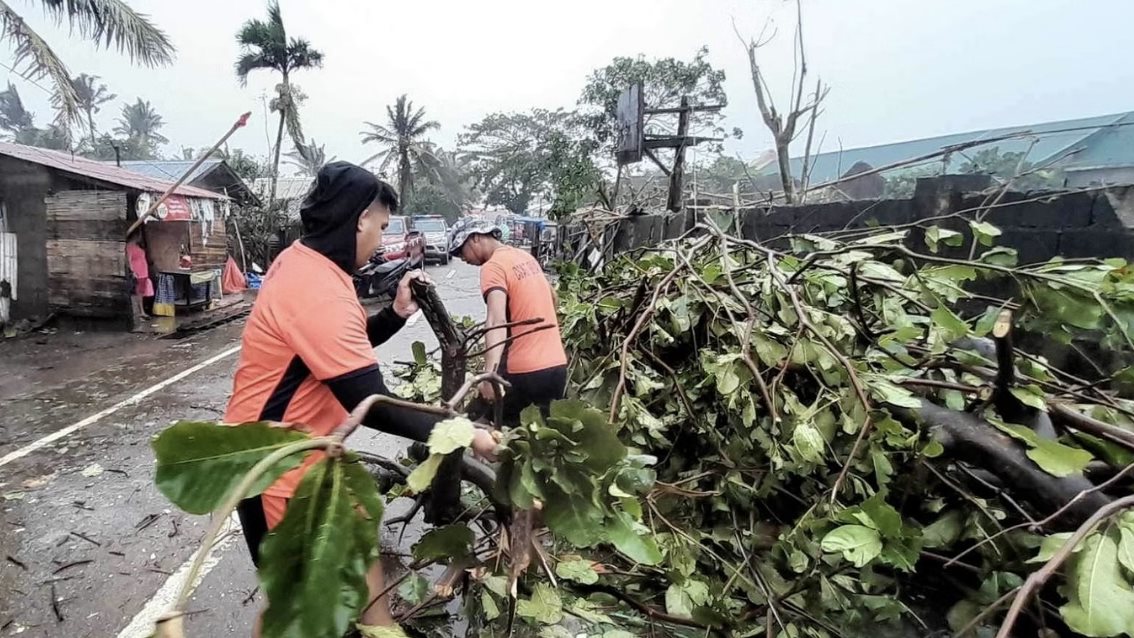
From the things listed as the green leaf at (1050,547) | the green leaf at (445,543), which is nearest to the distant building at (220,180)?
the green leaf at (445,543)

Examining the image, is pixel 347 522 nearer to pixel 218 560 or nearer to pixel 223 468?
pixel 223 468

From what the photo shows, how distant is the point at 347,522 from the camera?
0.77 m

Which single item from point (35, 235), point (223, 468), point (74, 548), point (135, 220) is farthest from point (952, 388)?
point (35, 235)

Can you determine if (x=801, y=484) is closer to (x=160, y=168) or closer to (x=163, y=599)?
(x=163, y=599)

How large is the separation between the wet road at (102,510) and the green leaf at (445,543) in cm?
83

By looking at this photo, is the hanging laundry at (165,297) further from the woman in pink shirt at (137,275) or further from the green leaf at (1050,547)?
the green leaf at (1050,547)

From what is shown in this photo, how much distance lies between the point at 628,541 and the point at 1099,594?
2.74ft

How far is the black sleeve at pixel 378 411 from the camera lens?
4.40 feet

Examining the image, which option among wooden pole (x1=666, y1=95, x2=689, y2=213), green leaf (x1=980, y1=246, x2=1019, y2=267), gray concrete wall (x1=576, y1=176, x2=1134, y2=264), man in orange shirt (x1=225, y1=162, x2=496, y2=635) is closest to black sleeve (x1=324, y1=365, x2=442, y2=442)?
man in orange shirt (x1=225, y1=162, x2=496, y2=635)

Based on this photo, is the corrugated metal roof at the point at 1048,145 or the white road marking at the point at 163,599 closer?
the white road marking at the point at 163,599

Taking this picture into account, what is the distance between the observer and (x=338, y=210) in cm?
158

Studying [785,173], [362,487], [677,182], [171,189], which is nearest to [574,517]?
[362,487]

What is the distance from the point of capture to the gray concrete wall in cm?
257

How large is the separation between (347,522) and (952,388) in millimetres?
1663
